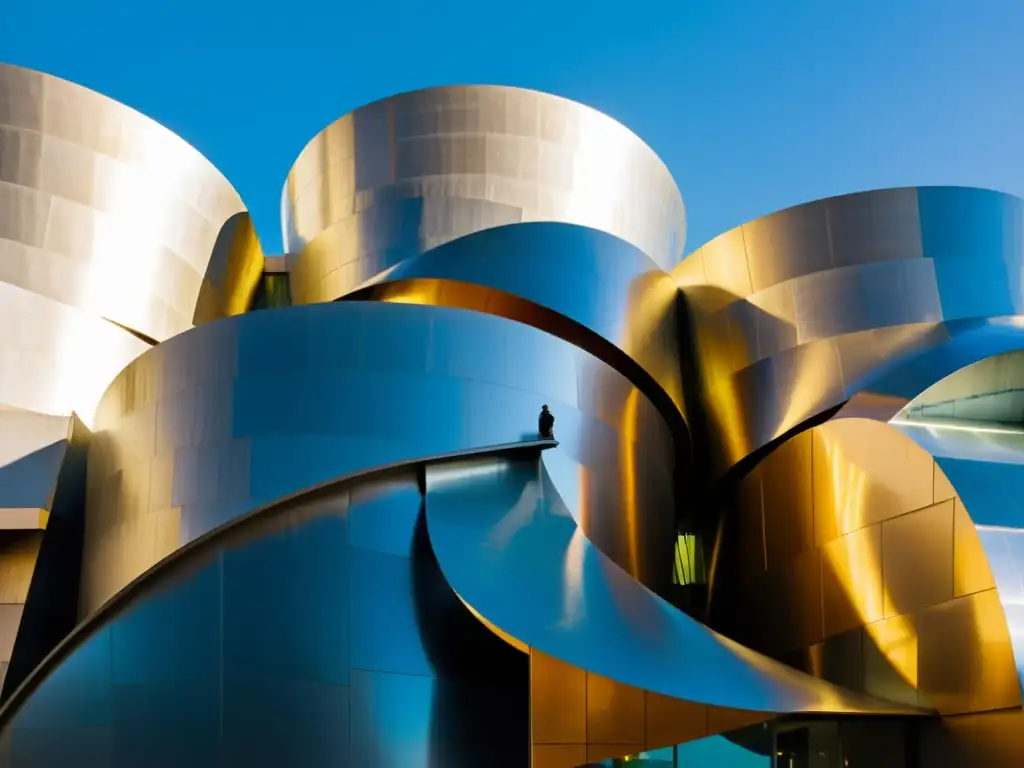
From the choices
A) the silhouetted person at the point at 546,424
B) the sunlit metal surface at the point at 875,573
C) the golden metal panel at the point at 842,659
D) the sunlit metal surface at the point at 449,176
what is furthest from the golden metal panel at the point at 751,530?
the sunlit metal surface at the point at 449,176

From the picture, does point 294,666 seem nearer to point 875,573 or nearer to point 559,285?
point 875,573

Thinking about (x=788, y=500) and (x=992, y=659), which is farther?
(x=788, y=500)

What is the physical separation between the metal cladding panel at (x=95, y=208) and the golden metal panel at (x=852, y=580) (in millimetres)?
11698

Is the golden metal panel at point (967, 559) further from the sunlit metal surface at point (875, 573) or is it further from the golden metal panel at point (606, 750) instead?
the golden metal panel at point (606, 750)

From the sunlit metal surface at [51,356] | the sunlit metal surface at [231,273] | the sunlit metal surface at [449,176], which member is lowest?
the sunlit metal surface at [51,356]

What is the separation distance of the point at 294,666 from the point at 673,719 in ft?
13.3

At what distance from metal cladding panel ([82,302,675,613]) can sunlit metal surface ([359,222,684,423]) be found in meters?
2.92

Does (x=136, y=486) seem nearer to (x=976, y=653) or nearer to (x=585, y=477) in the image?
(x=585, y=477)

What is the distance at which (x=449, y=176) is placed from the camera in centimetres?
2270

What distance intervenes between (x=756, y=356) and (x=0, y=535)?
1189cm

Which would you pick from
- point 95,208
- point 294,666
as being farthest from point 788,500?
point 95,208

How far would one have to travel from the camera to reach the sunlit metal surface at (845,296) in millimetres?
18359

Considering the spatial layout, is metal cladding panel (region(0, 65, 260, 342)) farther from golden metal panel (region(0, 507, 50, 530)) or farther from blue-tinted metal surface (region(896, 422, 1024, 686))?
blue-tinted metal surface (region(896, 422, 1024, 686))

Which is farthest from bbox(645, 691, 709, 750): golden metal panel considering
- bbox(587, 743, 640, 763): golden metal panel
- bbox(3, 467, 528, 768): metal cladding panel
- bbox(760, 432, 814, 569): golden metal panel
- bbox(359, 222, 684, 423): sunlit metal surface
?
bbox(359, 222, 684, 423): sunlit metal surface
